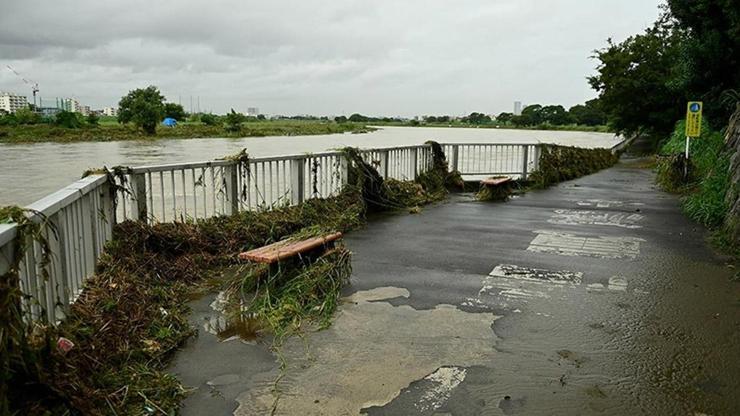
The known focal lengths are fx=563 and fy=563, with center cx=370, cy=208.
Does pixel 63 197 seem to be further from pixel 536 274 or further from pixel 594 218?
pixel 594 218

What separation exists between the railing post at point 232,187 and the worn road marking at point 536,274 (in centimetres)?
301

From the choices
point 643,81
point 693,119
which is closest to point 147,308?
point 693,119

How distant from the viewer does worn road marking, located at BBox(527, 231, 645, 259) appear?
636cm

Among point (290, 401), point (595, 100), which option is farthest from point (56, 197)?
point (595, 100)

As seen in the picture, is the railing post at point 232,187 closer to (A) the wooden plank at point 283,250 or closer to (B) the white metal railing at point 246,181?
(B) the white metal railing at point 246,181

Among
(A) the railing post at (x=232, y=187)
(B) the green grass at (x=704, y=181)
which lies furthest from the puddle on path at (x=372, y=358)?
(B) the green grass at (x=704, y=181)

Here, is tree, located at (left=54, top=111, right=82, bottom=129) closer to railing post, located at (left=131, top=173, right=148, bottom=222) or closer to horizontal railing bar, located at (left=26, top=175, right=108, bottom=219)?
railing post, located at (left=131, top=173, right=148, bottom=222)

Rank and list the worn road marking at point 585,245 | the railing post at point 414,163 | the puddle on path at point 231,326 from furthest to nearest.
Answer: the railing post at point 414,163 → the worn road marking at point 585,245 → the puddle on path at point 231,326

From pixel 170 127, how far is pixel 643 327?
240 feet

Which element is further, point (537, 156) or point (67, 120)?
point (67, 120)

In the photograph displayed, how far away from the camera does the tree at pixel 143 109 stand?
A: 61.8 meters

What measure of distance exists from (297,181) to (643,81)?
20504 mm

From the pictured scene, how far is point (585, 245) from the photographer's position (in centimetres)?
677

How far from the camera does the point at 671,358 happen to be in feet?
11.6
